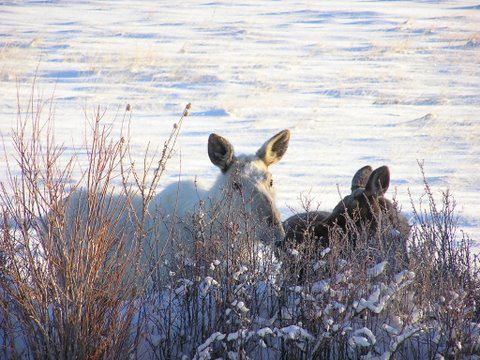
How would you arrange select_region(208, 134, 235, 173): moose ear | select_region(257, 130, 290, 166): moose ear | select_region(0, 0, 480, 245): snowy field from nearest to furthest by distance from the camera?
select_region(208, 134, 235, 173): moose ear → select_region(257, 130, 290, 166): moose ear → select_region(0, 0, 480, 245): snowy field

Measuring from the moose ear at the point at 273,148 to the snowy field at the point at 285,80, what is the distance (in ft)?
6.02

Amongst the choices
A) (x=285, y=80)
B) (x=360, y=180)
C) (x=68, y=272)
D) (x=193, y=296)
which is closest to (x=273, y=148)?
(x=360, y=180)

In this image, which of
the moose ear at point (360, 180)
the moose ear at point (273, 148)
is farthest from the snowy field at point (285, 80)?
the moose ear at point (273, 148)

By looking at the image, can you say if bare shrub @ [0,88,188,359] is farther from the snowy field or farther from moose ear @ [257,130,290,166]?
moose ear @ [257,130,290,166]

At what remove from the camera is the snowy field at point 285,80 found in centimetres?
1311

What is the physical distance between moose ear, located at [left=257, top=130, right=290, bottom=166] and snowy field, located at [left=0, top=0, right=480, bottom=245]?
183 centimetres

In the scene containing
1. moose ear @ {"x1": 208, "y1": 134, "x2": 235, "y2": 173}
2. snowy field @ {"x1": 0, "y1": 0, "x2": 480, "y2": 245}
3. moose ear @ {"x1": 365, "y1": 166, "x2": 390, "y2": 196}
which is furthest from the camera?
snowy field @ {"x1": 0, "y1": 0, "x2": 480, "y2": 245}

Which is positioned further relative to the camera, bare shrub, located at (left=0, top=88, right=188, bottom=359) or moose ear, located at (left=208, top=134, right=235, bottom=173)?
moose ear, located at (left=208, top=134, right=235, bottom=173)

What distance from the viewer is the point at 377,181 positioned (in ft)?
20.1

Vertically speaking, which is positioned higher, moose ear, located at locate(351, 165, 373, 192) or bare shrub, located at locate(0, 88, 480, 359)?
moose ear, located at locate(351, 165, 373, 192)

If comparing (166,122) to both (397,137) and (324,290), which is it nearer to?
(397,137)

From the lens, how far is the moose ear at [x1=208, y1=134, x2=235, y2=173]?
6613mm

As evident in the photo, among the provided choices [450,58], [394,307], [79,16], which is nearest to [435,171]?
[394,307]

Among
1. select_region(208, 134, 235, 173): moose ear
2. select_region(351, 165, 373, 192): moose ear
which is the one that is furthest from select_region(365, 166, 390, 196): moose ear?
select_region(208, 134, 235, 173): moose ear
